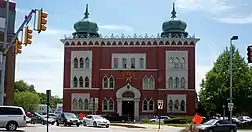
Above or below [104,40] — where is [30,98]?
below

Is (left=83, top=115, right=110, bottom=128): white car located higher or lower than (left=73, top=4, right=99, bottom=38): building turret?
lower

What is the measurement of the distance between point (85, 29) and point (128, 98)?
13813mm

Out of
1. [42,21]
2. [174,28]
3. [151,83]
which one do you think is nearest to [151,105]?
[151,83]

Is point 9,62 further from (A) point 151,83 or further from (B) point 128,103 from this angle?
(A) point 151,83

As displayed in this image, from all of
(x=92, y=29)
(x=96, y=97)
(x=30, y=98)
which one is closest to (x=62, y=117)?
(x=96, y=97)

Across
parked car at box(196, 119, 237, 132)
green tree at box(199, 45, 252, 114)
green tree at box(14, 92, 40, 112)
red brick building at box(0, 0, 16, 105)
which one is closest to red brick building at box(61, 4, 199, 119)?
green tree at box(199, 45, 252, 114)

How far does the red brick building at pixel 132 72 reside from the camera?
71.6 m

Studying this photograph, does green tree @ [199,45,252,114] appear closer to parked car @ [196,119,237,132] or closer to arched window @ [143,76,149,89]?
arched window @ [143,76,149,89]

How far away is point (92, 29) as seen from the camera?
76.7 meters

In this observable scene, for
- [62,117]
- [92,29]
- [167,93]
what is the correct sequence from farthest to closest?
[92,29], [167,93], [62,117]

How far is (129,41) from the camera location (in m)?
72.6

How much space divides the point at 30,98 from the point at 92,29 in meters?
46.0

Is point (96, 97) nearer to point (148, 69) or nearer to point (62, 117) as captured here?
point (148, 69)

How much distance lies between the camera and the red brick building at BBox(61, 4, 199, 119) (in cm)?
7156
